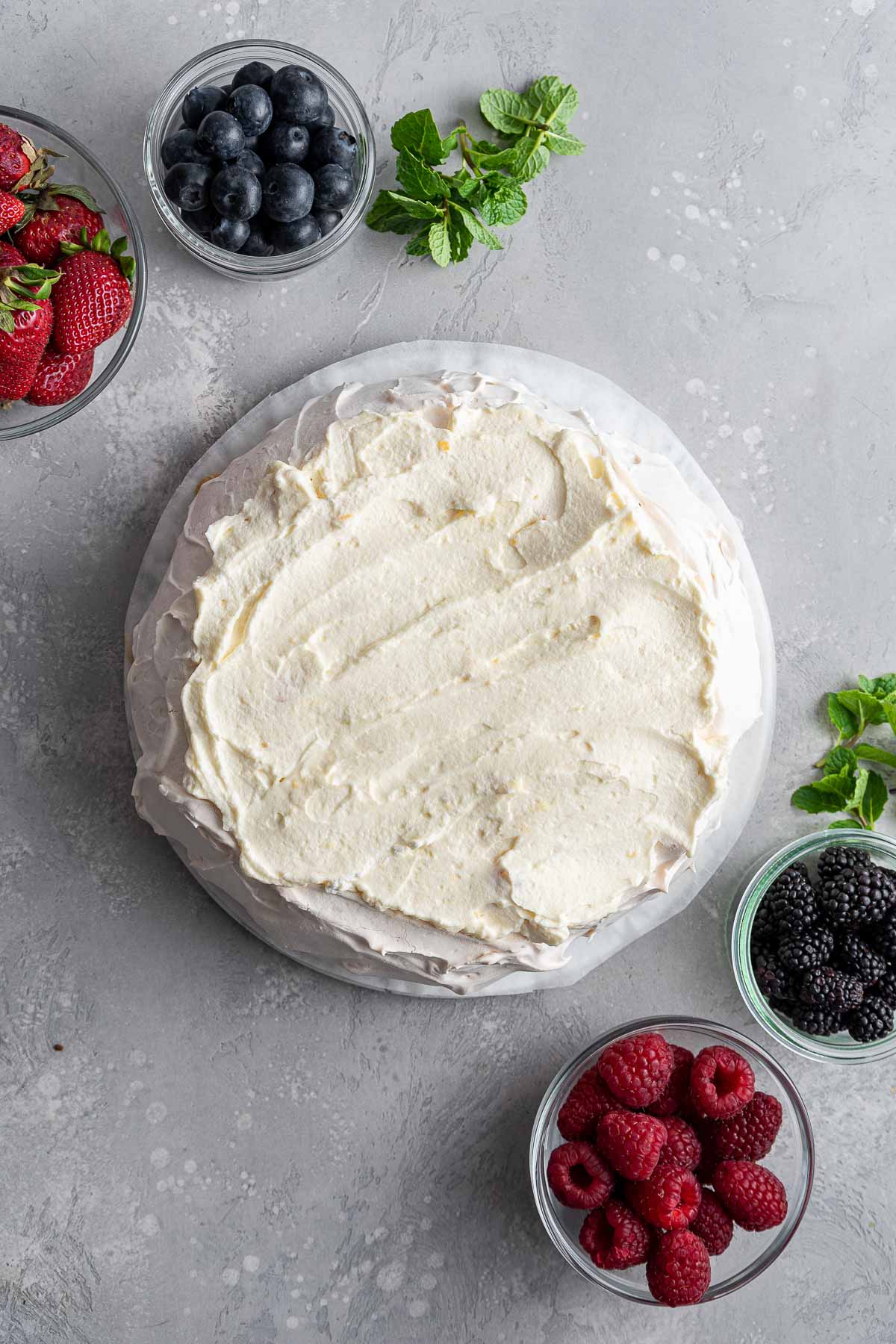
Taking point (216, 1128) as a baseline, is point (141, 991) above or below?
above

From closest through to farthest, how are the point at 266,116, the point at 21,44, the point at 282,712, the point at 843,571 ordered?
the point at 282,712
the point at 266,116
the point at 21,44
the point at 843,571

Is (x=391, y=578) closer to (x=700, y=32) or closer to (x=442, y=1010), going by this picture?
(x=442, y=1010)

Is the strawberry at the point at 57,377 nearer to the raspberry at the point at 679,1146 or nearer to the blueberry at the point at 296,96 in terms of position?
the blueberry at the point at 296,96

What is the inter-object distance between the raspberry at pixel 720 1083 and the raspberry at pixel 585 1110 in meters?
0.14

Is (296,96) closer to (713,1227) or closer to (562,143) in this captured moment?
(562,143)

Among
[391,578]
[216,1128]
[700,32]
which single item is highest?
[700,32]

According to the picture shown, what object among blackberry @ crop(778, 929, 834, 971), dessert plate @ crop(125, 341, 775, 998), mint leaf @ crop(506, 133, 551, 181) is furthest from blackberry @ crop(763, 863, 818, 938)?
mint leaf @ crop(506, 133, 551, 181)

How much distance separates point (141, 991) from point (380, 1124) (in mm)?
500

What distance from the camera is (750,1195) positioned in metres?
1.66

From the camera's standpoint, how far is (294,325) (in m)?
1.85

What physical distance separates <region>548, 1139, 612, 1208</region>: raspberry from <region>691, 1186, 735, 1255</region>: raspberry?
16 cm

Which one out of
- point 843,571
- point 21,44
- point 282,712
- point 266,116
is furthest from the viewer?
point 843,571

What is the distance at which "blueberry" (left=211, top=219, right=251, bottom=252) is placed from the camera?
65.6 inches

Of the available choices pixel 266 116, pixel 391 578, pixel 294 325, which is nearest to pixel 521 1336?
pixel 391 578
